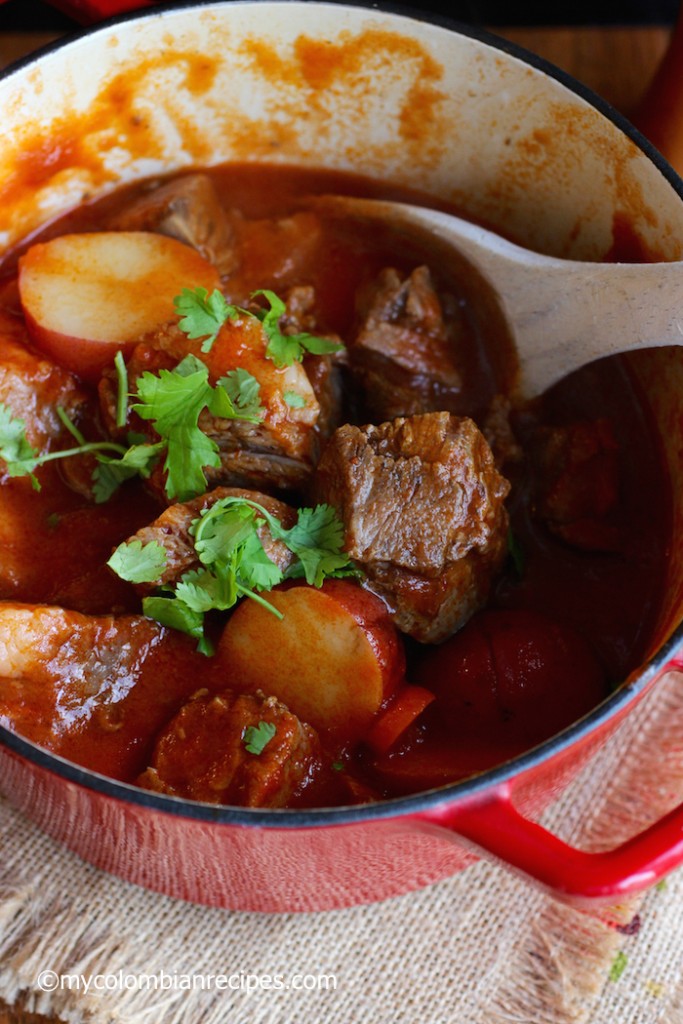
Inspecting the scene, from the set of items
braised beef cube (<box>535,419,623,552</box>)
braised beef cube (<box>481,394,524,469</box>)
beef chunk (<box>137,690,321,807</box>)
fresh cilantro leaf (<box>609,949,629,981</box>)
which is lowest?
fresh cilantro leaf (<box>609,949,629,981</box>)

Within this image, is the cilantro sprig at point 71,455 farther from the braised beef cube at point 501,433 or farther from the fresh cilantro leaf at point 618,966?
the fresh cilantro leaf at point 618,966

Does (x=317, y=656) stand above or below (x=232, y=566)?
below

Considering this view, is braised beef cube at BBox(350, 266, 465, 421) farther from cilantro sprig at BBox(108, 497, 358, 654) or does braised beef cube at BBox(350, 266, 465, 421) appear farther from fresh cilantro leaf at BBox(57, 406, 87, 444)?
fresh cilantro leaf at BBox(57, 406, 87, 444)

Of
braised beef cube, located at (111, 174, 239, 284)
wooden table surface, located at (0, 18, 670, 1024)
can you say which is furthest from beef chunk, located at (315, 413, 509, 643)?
wooden table surface, located at (0, 18, 670, 1024)

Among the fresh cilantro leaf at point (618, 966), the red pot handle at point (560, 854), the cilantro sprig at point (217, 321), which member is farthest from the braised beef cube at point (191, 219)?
the fresh cilantro leaf at point (618, 966)

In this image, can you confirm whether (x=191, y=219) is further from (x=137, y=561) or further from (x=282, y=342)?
(x=137, y=561)

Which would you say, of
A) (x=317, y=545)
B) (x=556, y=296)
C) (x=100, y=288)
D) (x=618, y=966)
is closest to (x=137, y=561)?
(x=317, y=545)
